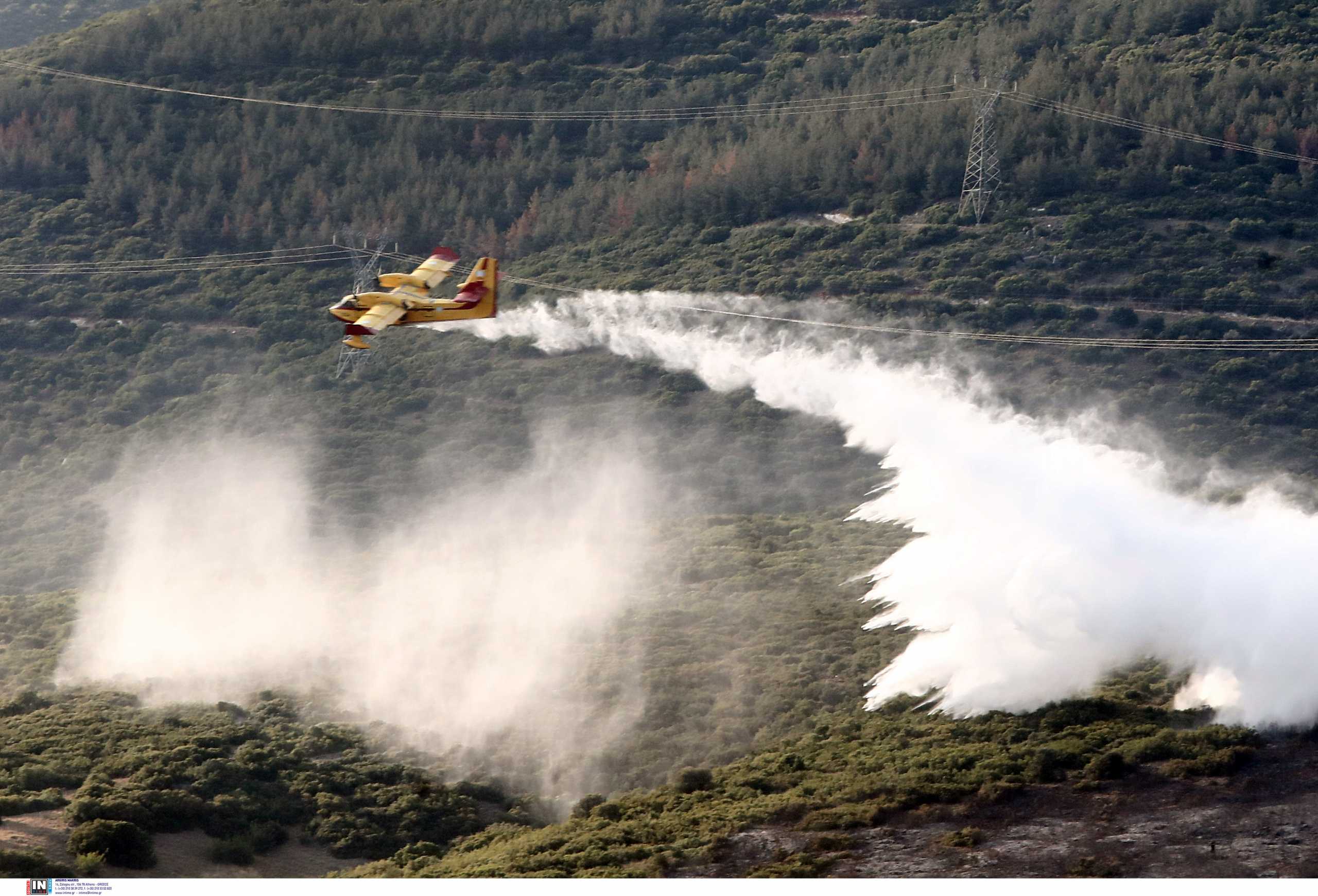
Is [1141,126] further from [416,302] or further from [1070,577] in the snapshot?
[416,302]

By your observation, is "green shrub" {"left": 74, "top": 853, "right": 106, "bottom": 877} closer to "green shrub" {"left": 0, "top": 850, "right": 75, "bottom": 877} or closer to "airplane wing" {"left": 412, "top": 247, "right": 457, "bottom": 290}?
"green shrub" {"left": 0, "top": 850, "right": 75, "bottom": 877}

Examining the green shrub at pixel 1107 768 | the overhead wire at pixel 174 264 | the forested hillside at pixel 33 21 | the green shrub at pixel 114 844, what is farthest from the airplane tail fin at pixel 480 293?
the forested hillside at pixel 33 21

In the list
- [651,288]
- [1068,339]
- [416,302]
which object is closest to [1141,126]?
[1068,339]

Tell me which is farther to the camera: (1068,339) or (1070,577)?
(1068,339)

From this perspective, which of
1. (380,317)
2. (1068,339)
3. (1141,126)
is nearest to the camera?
(380,317)

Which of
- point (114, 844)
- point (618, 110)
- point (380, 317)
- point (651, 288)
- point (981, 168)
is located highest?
point (380, 317)

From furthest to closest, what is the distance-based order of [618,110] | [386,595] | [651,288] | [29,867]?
[618,110] → [651,288] → [386,595] → [29,867]
